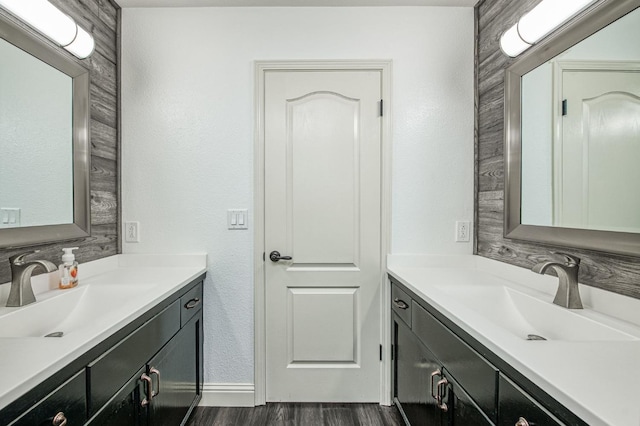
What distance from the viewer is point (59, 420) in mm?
851

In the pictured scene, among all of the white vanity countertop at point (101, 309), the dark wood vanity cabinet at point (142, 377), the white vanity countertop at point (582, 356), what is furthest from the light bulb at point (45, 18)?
the white vanity countertop at point (582, 356)

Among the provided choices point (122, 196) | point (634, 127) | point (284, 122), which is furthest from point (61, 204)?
point (634, 127)

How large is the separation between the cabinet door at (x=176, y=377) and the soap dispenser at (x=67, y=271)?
1.68 feet

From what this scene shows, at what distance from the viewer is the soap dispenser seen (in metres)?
1.54

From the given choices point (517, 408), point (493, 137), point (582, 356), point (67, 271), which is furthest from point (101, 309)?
point (493, 137)

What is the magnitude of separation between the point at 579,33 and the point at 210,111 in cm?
181

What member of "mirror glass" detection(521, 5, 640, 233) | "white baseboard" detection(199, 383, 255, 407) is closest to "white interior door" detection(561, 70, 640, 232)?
"mirror glass" detection(521, 5, 640, 233)

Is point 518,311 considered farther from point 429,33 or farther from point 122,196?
point 122,196

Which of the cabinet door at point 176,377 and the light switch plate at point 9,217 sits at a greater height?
the light switch plate at point 9,217

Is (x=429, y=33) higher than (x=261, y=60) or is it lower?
higher

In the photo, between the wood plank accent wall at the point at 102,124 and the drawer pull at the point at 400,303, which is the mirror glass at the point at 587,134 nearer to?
the drawer pull at the point at 400,303

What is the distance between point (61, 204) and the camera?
1.62 metres

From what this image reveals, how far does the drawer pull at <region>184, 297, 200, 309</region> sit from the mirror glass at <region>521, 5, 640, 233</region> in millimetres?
1723

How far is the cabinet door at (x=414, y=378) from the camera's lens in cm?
145
